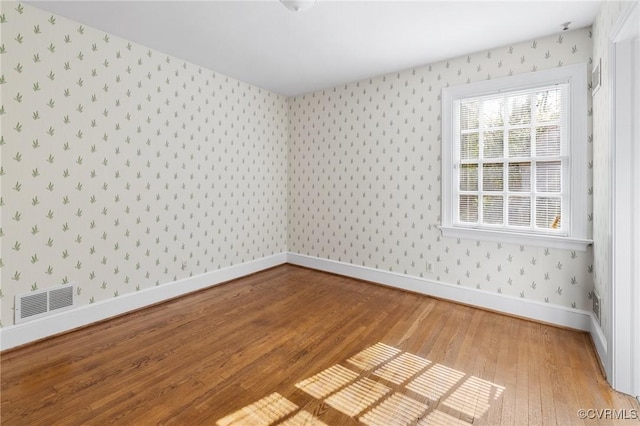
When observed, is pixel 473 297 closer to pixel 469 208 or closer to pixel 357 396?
Answer: pixel 469 208

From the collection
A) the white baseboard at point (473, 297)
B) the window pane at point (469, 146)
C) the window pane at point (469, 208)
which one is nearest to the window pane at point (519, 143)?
the window pane at point (469, 146)

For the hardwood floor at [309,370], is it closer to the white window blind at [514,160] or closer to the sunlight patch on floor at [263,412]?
the sunlight patch on floor at [263,412]

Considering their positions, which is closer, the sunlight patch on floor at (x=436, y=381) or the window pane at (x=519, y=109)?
the sunlight patch on floor at (x=436, y=381)

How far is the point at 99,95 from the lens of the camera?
2914 mm

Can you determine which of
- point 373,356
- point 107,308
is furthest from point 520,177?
point 107,308

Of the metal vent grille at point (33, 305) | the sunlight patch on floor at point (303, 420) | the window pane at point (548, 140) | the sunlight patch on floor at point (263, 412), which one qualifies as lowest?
the sunlight patch on floor at point (303, 420)

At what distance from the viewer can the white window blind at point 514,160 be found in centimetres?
295

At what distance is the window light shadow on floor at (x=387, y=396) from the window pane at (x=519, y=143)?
2.19 metres

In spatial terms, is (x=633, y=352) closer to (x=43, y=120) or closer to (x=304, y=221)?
(x=304, y=221)

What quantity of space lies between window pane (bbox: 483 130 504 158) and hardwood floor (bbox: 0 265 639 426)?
1.64 metres

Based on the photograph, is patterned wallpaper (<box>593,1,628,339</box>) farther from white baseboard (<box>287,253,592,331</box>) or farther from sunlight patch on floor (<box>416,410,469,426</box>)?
sunlight patch on floor (<box>416,410,469,426</box>)

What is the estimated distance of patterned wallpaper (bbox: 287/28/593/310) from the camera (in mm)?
2971

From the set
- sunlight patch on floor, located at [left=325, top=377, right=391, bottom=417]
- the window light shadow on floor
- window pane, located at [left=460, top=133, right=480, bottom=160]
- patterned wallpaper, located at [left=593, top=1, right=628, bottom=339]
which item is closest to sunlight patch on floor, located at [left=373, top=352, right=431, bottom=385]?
the window light shadow on floor

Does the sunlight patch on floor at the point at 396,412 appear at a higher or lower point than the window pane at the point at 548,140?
lower
